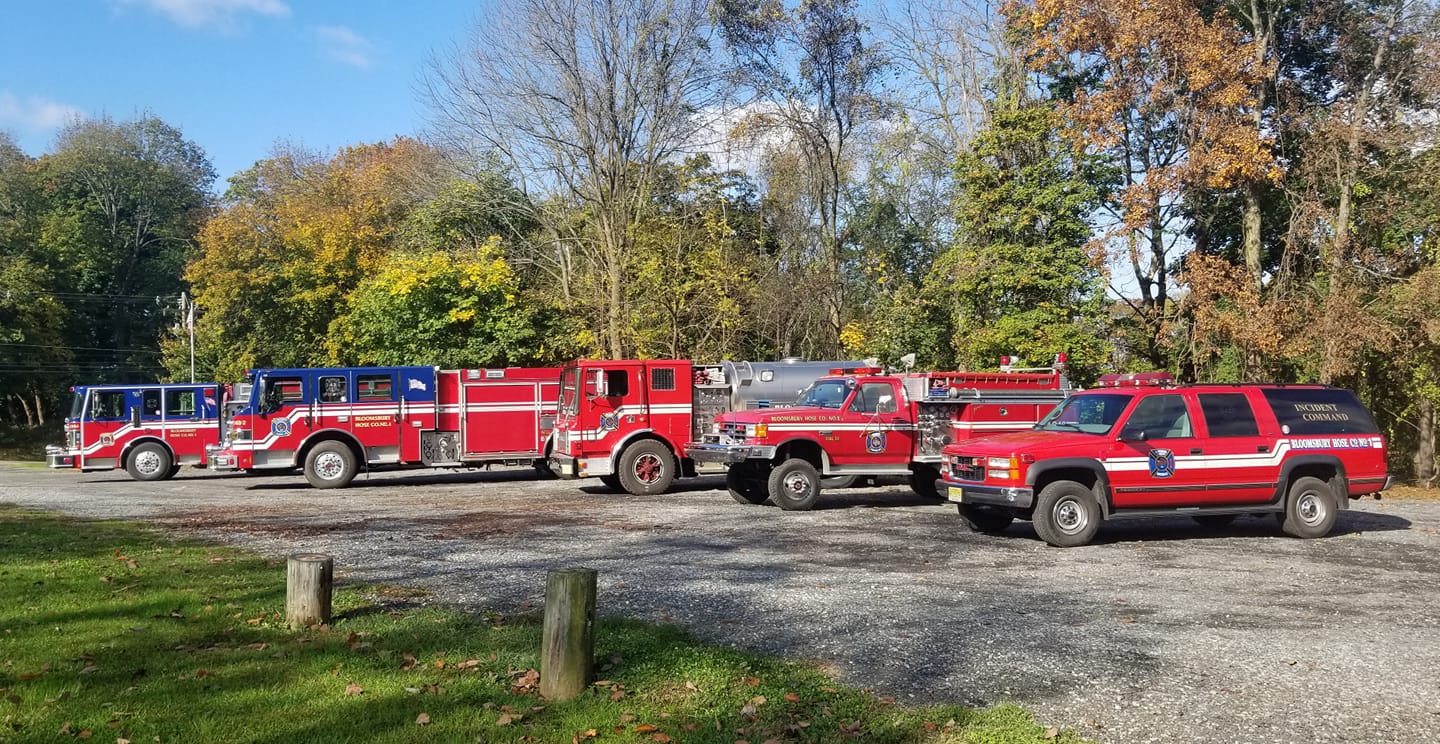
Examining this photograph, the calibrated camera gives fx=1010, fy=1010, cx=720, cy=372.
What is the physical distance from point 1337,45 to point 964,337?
11.1 m

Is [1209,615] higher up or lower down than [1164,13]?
lower down

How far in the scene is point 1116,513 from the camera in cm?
1236

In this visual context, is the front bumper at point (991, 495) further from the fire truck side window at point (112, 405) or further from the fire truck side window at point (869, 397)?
the fire truck side window at point (112, 405)

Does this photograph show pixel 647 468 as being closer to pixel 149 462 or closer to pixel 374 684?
pixel 374 684

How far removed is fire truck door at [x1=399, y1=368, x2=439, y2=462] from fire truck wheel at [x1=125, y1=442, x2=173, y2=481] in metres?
7.64

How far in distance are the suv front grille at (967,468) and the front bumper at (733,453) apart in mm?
3588

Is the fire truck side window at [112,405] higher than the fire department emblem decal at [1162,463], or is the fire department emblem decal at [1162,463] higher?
the fire truck side window at [112,405]

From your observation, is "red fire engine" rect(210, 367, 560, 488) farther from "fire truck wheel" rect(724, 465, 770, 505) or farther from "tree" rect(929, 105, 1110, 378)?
"tree" rect(929, 105, 1110, 378)

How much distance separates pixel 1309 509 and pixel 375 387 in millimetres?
17434

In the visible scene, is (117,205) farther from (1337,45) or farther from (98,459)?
(1337,45)

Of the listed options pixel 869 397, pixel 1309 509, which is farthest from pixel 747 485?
pixel 1309 509

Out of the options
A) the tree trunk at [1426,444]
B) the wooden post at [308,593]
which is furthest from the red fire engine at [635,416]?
the tree trunk at [1426,444]

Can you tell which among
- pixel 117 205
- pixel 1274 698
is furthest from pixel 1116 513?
pixel 117 205

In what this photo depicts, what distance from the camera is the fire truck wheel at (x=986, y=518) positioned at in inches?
527
